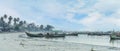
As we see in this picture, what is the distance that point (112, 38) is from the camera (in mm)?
112375

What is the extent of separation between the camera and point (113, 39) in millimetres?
111812

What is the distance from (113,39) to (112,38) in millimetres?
751
